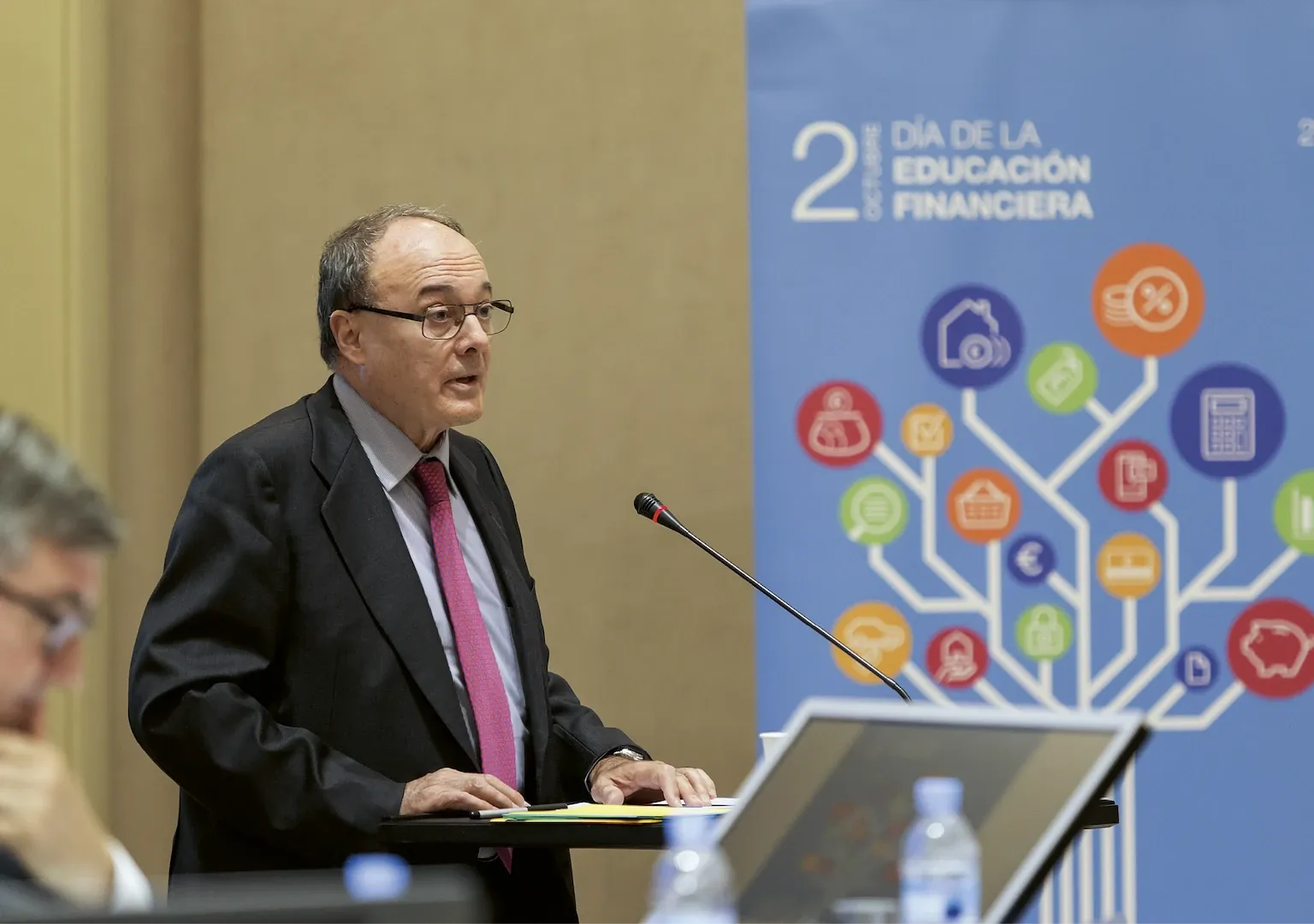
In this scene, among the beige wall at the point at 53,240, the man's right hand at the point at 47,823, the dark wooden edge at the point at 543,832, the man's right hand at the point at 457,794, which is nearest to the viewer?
the man's right hand at the point at 47,823

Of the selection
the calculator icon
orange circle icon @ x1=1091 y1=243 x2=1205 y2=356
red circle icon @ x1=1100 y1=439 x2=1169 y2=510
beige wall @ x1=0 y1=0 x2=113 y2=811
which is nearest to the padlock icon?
red circle icon @ x1=1100 y1=439 x2=1169 y2=510

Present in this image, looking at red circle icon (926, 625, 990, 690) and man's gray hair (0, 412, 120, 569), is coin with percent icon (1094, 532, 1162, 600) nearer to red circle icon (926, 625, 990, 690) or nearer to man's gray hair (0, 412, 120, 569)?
red circle icon (926, 625, 990, 690)

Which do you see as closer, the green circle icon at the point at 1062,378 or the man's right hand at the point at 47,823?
the man's right hand at the point at 47,823

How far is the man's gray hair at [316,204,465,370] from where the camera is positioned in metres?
3.25

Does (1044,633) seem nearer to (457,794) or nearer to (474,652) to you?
(474,652)

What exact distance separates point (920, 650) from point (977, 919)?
264cm

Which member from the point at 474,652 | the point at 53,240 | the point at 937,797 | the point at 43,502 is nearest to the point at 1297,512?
the point at 474,652

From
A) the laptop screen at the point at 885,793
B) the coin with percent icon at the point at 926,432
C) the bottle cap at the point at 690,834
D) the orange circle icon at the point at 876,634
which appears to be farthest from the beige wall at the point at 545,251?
the laptop screen at the point at 885,793

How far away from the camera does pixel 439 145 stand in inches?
170

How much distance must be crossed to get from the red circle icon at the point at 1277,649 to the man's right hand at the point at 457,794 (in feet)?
7.18

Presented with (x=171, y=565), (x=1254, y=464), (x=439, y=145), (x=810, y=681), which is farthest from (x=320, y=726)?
(x=1254, y=464)

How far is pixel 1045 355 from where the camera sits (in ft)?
13.7

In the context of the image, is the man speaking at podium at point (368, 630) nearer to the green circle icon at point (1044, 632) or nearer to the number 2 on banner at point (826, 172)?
the number 2 on banner at point (826, 172)

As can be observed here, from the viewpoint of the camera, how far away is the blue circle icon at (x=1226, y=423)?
418 cm
